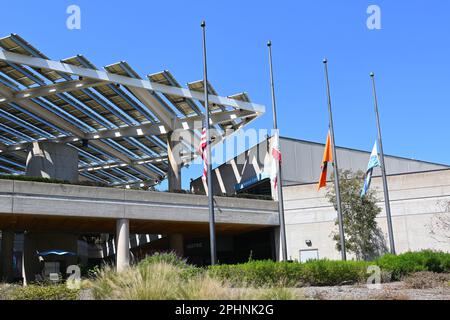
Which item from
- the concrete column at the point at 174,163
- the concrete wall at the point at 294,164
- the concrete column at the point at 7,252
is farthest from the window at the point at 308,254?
the concrete column at the point at 7,252

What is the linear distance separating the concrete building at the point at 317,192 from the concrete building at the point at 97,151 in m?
2.14

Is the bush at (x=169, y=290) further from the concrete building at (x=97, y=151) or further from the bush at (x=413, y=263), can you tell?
the concrete building at (x=97, y=151)

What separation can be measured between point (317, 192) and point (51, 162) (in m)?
18.3

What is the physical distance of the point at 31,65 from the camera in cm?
2762

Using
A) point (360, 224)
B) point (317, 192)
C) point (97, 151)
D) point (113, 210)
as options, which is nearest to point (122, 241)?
point (113, 210)

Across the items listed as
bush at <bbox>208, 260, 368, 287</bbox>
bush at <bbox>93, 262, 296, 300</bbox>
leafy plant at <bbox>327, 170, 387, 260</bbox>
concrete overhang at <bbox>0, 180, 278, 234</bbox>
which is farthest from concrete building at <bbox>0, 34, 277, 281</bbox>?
bush at <bbox>93, 262, 296, 300</bbox>

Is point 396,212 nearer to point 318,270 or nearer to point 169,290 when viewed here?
point 318,270

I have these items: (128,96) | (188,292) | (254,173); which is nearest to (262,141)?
(254,173)

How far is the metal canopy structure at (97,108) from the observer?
29402mm

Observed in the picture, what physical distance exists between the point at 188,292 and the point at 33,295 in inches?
249

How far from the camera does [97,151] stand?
4566 centimetres

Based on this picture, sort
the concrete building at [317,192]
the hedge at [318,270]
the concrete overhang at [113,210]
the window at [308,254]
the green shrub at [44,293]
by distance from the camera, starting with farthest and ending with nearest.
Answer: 1. the window at [308,254]
2. the concrete building at [317,192]
3. the concrete overhang at [113,210]
4. the hedge at [318,270]
5. the green shrub at [44,293]

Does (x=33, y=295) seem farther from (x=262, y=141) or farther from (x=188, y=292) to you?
(x=262, y=141)
